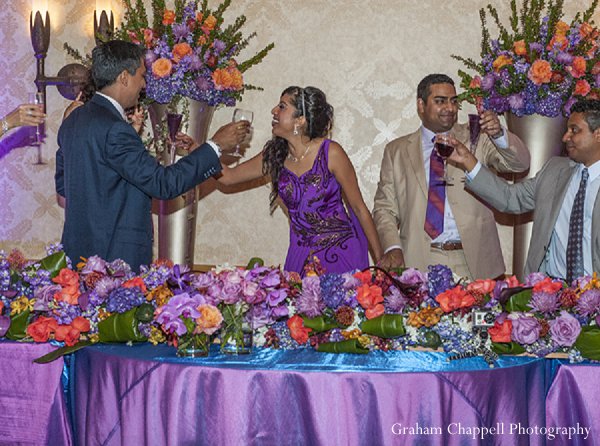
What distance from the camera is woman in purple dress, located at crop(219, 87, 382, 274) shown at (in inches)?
179

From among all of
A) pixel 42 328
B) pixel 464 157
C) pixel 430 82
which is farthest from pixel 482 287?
pixel 430 82

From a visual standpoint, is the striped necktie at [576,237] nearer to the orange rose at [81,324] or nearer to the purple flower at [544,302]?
the purple flower at [544,302]

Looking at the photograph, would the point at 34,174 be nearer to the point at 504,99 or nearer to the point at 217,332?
the point at 504,99

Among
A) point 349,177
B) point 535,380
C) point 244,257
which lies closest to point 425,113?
point 349,177

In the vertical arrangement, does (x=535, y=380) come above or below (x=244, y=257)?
below

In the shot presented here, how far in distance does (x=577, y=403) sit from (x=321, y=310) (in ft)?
2.78

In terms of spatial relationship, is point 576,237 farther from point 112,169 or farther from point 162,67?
point 162,67

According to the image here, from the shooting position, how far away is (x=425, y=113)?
496cm

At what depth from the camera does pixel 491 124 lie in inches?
169

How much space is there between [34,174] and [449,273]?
422 centimetres

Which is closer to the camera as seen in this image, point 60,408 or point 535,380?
point 535,380

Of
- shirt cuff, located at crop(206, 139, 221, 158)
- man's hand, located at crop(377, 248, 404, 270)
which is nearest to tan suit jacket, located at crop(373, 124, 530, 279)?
man's hand, located at crop(377, 248, 404, 270)

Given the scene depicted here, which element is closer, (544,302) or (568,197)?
(544,302)

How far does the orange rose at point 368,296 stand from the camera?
287 cm
